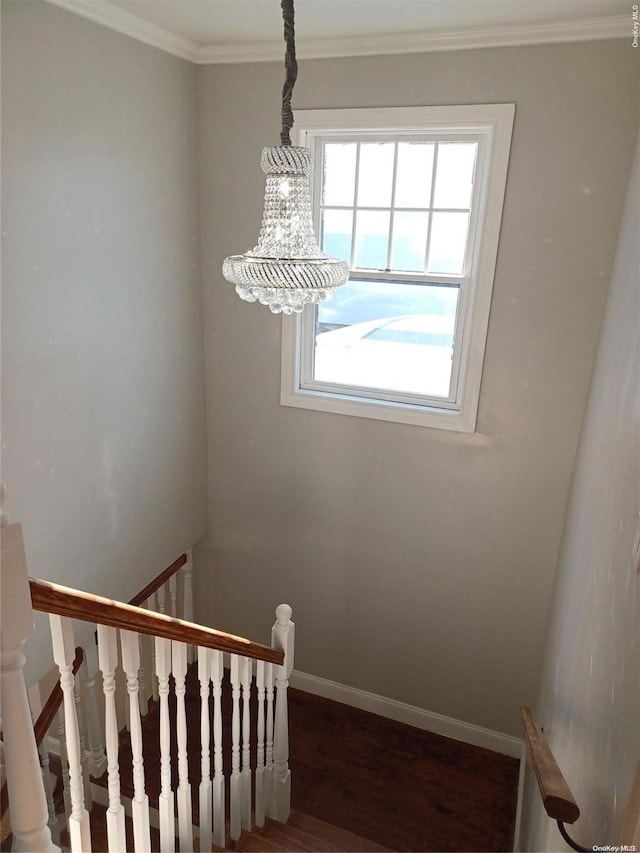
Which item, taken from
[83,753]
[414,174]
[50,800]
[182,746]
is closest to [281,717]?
[182,746]

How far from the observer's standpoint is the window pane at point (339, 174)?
2902 mm

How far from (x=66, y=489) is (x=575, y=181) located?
7.88 feet

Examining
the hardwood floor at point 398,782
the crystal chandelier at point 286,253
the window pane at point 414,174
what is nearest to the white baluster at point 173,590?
the hardwood floor at point 398,782

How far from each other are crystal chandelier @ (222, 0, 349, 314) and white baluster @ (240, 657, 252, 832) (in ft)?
4.36

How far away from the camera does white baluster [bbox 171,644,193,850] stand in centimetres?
164

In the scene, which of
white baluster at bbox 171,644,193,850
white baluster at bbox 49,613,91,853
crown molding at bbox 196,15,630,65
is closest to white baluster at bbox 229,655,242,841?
white baluster at bbox 171,644,193,850

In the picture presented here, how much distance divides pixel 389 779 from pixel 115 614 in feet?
8.07

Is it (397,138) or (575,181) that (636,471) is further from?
(397,138)

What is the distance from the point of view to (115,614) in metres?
1.34

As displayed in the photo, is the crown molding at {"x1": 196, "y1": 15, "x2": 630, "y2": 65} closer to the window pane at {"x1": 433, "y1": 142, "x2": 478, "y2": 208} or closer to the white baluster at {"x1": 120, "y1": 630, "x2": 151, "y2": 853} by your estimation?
the window pane at {"x1": 433, "y1": 142, "x2": 478, "y2": 208}

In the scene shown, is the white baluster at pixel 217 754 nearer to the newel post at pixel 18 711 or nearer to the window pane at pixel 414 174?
the newel post at pixel 18 711

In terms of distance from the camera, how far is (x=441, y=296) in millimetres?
2930

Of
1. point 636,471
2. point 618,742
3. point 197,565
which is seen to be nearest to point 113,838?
point 618,742

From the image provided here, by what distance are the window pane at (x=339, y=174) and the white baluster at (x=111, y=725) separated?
7.49ft
